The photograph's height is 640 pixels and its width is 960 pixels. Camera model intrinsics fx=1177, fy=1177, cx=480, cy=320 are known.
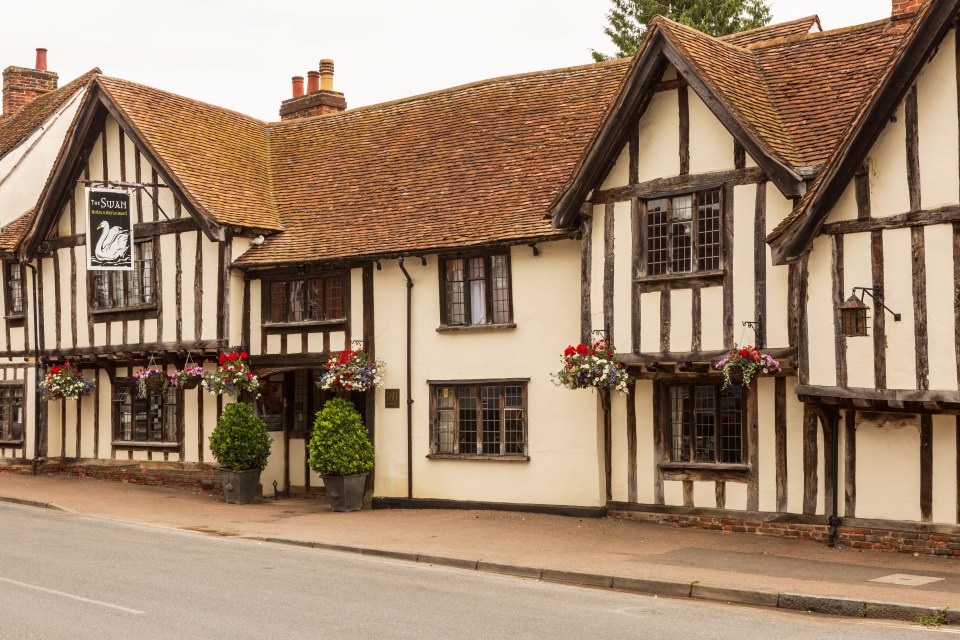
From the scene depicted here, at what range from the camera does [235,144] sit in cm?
2645

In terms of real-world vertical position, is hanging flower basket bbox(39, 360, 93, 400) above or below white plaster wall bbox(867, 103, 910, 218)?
below

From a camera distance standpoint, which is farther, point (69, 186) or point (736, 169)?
point (69, 186)

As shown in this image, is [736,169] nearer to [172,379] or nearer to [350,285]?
[350,285]

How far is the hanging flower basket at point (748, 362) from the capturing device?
16.1m

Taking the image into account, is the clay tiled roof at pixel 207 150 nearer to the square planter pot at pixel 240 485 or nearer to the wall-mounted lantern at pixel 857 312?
the square planter pot at pixel 240 485

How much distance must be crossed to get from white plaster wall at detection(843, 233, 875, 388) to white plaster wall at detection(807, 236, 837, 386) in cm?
22

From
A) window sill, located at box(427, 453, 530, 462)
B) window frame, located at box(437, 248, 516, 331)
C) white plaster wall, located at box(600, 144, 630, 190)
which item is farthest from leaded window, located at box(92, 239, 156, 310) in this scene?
white plaster wall, located at box(600, 144, 630, 190)

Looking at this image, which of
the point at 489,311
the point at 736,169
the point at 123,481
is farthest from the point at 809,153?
the point at 123,481

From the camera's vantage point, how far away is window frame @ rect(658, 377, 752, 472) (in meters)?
17.3

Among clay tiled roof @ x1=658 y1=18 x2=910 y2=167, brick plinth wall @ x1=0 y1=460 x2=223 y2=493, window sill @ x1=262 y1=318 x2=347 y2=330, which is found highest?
clay tiled roof @ x1=658 y1=18 x2=910 y2=167

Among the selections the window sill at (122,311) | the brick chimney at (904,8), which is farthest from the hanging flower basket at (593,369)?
the window sill at (122,311)

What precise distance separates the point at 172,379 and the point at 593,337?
9805 mm

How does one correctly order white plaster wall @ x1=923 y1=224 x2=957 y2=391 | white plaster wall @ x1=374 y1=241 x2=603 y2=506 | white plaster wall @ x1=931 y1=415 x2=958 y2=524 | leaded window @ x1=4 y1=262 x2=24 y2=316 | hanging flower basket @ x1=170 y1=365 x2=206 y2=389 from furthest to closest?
leaded window @ x1=4 y1=262 x2=24 y2=316 → hanging flower basket @ x1=170 y1=365 x2=206 y2=389 → white plaster wall @ x1=374 y1=241 x2=603 y2=506 → white plaster wall @ x1=931 y1=415 x2=958 y2=524 → white plaster wall @ x1=923 y1=224 x2=957 y2=391

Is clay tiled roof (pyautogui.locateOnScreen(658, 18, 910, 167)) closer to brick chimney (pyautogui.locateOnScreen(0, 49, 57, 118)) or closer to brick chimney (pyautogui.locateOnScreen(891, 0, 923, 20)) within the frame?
brick chimney (pyautogui.locateOnScreen(891, 0, 923, 20))
